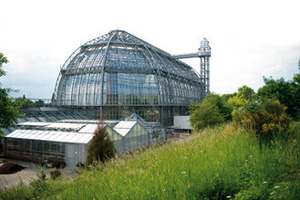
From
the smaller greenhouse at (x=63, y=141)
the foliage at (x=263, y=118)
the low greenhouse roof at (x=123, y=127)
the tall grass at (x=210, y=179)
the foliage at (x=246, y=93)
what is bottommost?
the smaller greenhouse at (x=63, y=141)

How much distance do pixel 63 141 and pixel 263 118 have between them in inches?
634

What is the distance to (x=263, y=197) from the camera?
3.95 m

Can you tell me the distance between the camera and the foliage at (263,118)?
25.4 feet

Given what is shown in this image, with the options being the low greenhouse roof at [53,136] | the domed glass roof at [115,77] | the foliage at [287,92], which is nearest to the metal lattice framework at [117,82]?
the domed glass roof at [115,77]

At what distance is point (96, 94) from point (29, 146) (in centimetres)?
1431

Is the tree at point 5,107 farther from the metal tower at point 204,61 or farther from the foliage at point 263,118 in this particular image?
the metal tower at point 204,61

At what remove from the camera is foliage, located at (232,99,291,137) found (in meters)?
7.75

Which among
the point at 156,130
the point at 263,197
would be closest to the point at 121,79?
the point at 156,130

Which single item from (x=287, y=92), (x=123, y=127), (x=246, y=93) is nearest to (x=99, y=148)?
(x=123, y=127)

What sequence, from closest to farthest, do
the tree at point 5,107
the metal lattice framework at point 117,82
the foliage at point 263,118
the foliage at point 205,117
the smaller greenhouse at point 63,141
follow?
the foliage at point 263,118
the tree at point 5,107
the smaller greenhouse at point 63,141
the foliage at point 205,117
the metal lattice framework at point 117,82

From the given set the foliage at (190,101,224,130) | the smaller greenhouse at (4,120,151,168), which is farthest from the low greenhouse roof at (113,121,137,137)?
the foliage at (190,101,224,130)

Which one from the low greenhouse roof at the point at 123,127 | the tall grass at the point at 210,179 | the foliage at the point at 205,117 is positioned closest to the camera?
the tall grass at the point at 210,179

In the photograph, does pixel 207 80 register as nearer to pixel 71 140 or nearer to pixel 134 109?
pixel 134 109

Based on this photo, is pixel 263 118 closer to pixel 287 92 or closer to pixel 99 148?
pixel 99 148
